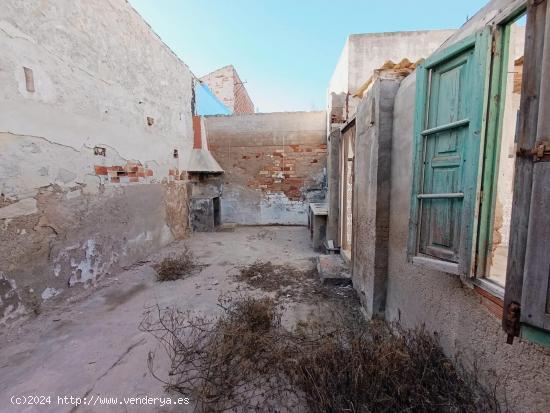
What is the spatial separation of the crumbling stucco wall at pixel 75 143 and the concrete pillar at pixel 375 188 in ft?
11.5

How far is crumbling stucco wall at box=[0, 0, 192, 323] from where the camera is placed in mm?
2568

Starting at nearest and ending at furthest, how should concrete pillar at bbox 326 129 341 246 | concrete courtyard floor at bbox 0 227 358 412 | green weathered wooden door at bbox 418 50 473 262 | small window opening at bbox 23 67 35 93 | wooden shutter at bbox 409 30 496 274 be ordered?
wooden shutter at bbox 409 30 496 274, green weathered wooden door at bbox 418 50 473 262, concrete courtyard floor at bbox 0 227 358 412, small window opening at bbox 23 67 35 93, concrete pillar at bbox 326 129 341 246

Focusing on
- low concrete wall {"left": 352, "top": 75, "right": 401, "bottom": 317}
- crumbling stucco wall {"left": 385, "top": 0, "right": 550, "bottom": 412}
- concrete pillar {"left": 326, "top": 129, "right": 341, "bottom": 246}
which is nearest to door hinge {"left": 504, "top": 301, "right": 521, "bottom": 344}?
crumbling stucco wall {"left": 385, "top": 0, "right": 550, "bottom": 412}

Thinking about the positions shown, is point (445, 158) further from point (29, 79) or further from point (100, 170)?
point (100, 170)

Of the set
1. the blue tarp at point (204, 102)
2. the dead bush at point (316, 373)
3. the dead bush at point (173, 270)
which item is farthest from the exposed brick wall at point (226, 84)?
the dead bush at point (316, 373)

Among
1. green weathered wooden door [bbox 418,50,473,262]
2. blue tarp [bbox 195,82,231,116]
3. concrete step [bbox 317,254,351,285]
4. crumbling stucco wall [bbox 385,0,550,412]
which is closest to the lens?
crumbling stucco wall [bbox 385,0,550,412]

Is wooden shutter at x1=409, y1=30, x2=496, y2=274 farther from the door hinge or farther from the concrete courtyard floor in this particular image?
the concrete courtyard floor

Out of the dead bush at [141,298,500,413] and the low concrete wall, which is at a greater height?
the low concrete wall

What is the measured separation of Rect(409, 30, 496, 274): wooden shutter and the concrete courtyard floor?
5.36 ft

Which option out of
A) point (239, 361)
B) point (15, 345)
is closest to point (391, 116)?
point (239, 361)

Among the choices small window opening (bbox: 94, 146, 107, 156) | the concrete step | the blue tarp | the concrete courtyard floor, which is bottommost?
the concrete courtyard floor

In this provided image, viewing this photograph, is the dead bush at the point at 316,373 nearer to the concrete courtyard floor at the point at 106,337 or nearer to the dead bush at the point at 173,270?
the concrete courtyard floor at the point at 106,337

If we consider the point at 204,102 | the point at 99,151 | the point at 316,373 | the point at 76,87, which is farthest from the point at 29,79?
the point at 204,102

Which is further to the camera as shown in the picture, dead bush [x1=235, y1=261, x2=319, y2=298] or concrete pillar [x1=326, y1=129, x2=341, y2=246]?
concrete pillar [x1=326, y1=129, x2=341, y2=246]
